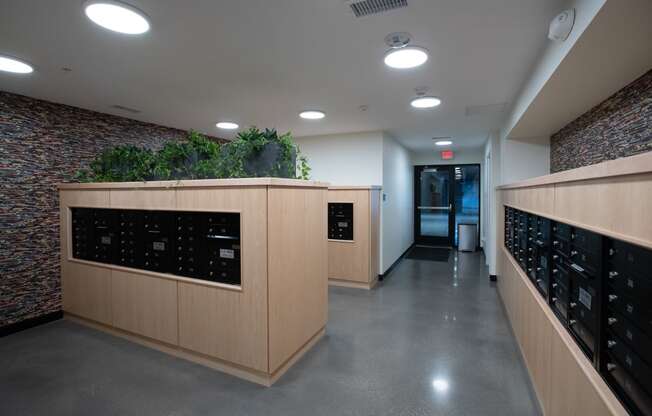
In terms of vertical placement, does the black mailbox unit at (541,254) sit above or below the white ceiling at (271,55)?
below

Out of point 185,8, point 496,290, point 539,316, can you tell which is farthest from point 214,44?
point 496,290

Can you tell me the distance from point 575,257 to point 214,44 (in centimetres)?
248

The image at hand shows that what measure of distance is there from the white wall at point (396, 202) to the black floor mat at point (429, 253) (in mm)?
211

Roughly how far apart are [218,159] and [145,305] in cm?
149

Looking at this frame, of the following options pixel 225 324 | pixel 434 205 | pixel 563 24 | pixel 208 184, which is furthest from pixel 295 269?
pixel 434 205

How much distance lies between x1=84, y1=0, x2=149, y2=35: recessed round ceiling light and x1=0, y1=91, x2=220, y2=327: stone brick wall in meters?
2.27

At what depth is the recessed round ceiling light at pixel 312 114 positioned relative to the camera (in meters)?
3.95

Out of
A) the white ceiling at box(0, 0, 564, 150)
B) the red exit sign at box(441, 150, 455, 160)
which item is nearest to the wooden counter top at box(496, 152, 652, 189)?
the white ceiling at box(0, 0, 564, 150)

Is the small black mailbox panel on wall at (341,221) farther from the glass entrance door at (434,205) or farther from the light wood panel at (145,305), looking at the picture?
the glass entrance door at (434,205)

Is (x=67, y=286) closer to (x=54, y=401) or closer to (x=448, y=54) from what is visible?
(x=54, y=401)

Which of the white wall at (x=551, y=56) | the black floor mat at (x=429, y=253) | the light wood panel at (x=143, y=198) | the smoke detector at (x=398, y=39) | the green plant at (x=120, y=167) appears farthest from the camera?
the black floor mat at (x=429, y=253)

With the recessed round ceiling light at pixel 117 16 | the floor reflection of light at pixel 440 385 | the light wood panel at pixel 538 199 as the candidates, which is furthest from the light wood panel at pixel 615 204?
the recessed round ceiling light at pixel 117 16

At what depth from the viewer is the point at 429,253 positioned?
23.9ft

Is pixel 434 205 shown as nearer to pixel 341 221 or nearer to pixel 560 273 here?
pixel 341 221
